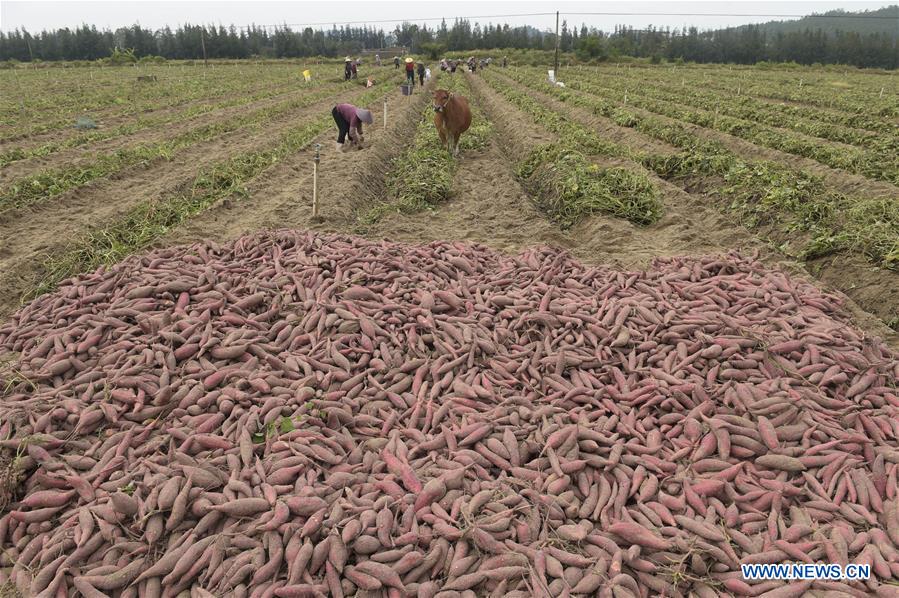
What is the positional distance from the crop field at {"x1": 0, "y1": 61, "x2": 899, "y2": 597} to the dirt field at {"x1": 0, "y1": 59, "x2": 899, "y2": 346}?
0.32 feet

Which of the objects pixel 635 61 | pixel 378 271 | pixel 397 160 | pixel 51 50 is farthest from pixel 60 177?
pixel 51 50

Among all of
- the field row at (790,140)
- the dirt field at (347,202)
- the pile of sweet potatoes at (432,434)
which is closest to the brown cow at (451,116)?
the dirt field at (347,202)

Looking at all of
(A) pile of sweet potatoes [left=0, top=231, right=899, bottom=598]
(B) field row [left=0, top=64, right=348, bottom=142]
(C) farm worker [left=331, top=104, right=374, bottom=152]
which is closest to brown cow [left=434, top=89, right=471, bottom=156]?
(C) farm worker [left=331, top=104, right=374, bottom=152]

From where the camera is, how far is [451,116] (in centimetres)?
1236

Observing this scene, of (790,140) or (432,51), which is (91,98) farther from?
(432,51)

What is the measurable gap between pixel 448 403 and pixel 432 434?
0.30 meters

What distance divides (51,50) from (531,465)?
100559 millimetres

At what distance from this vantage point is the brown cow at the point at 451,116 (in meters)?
12.1

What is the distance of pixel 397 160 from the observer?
42.3ft

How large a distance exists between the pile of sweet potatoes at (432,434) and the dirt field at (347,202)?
69.8 inches

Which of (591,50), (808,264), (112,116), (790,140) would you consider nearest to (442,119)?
(808,264)

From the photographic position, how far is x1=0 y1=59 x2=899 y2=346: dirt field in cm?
688

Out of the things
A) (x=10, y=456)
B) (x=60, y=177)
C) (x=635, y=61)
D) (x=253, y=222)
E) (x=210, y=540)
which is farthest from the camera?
(x=635, y=61)

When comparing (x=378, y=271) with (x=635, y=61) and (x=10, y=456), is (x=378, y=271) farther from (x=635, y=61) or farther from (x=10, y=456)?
(x=635, y=61)
